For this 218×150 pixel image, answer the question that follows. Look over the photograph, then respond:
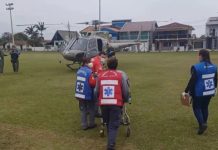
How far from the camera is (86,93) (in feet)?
27.9

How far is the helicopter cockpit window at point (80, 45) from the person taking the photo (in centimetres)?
2392

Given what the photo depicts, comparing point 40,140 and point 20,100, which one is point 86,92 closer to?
point 40,140

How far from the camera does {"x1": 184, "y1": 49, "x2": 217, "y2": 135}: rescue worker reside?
8.00m

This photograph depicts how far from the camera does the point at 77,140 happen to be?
800 centimetres

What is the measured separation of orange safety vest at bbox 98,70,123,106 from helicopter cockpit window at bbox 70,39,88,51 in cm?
1682

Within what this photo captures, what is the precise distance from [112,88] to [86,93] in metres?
1.47

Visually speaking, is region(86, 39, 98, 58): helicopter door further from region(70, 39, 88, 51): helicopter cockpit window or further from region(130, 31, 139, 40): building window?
region(130, 31, 139, 40): building window

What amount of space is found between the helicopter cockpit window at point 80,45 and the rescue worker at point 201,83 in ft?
53.4

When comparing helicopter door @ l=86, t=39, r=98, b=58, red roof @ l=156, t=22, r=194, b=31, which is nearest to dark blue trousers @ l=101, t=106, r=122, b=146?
helicopter door @ l=86, t=39, r=98, b=58

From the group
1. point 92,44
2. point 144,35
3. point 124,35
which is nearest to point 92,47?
point 92,44

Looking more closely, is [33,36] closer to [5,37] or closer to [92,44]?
[5,37]

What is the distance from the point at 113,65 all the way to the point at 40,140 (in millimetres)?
2443

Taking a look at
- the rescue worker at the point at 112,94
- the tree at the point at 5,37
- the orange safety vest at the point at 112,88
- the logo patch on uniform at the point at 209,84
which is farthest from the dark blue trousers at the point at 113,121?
the tree at the point at 5,37

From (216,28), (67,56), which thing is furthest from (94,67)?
(216,28)
